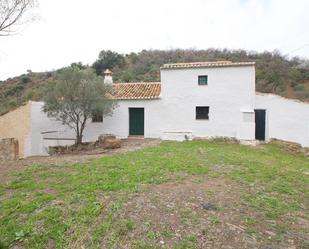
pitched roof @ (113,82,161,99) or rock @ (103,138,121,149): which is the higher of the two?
pitched roof @ (113,82,161,99)

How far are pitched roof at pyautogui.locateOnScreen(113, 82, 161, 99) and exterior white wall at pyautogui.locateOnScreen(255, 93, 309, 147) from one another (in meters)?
6.29

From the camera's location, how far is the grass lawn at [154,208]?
3.84 meters

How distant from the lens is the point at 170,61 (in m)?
31.4

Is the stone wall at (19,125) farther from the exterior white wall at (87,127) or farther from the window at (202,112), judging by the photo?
the window at (202,112)

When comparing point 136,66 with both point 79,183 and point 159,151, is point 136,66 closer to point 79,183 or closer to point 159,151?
point 159,151

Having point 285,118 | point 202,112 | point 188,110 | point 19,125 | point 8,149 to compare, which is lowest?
point 8,149

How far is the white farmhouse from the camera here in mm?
14484

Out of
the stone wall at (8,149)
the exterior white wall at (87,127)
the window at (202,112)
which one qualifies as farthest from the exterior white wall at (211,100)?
the stone wall at (8,149)

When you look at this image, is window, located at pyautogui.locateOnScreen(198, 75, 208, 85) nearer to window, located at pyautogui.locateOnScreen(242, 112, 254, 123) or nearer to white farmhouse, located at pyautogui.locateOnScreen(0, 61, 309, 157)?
white farmhouse, located at pyautogui.locateOnScreen(0, 61, 309, 157)

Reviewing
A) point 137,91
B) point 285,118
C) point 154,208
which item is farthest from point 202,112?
point 154,208

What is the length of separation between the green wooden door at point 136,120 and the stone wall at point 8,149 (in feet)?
21.8

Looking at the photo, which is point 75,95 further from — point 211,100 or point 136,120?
point 211,100

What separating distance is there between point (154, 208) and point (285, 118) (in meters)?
12.5

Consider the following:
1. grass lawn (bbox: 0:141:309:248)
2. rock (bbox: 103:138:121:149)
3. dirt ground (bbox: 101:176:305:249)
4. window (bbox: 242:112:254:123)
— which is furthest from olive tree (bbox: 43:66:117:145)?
dirt ground (bbox: 101:176:305:249)
